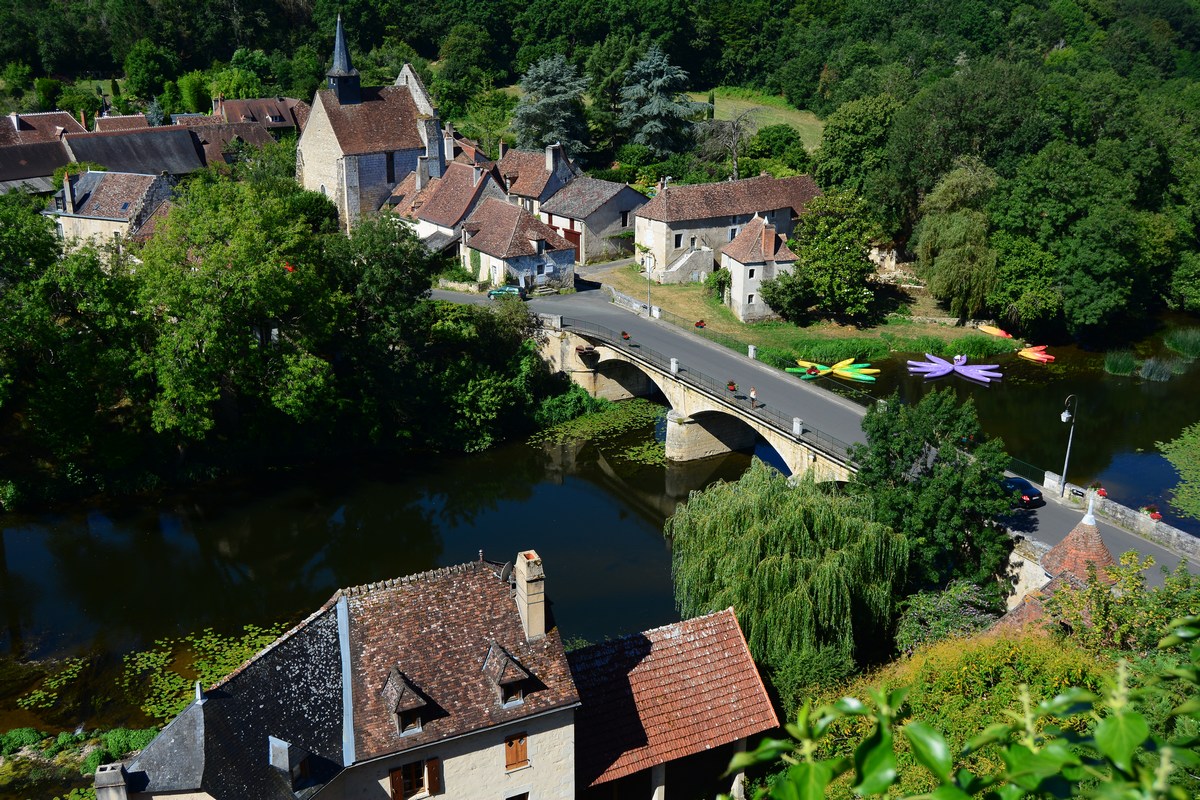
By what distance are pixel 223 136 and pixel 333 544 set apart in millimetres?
49910

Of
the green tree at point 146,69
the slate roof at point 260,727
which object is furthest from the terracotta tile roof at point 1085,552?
the green tree at point 146,69

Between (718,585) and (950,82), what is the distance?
4842 cm

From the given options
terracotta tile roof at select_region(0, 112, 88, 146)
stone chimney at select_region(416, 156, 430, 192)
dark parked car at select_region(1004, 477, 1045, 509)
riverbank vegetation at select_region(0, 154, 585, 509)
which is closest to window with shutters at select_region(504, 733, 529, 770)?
dark parked car at select_region(1004, 477, 1045, 509)

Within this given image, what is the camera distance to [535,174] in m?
71.9

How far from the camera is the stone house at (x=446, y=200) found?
65.9 m

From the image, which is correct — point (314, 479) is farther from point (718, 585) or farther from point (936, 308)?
point (936, 308)

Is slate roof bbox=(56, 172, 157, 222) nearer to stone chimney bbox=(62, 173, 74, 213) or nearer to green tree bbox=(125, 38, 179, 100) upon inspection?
stone chimney bbox=(62, 173, 74, 213)

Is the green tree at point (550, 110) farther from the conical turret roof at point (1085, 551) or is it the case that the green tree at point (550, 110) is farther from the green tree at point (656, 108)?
the conical turret roof at point (1085, 551)

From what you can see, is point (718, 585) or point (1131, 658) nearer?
point (1131, 658)

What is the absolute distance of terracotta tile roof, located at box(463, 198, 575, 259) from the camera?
6031 centimetres

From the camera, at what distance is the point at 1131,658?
2192cm

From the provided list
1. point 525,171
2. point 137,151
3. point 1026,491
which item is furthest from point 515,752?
point 137,151

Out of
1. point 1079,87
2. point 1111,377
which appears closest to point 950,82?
point 1079,87

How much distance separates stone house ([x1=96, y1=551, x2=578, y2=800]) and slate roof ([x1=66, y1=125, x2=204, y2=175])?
58.9m
